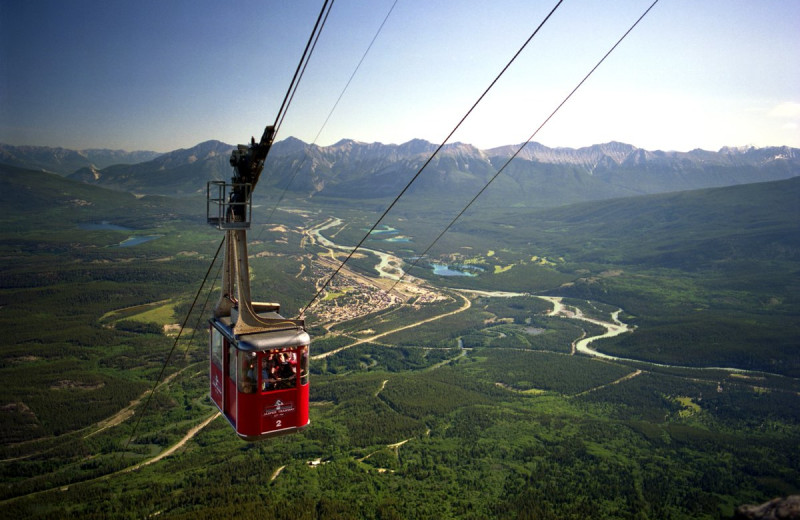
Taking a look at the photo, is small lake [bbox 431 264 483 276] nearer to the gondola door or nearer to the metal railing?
the gondola door

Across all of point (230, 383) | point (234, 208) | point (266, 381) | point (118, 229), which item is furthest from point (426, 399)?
point (118, 229)

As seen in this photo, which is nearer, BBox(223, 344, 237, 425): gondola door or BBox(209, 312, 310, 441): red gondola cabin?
BBox(209, 312, 310, 441): red gondola cabin

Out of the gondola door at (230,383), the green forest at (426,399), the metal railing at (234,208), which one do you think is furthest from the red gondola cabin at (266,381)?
the metal railing at (234,208)

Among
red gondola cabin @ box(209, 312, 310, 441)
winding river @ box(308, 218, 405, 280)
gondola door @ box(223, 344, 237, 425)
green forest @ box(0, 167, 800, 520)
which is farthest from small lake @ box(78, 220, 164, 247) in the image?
red gondola cabin @ box(209, 312, 310, 441)

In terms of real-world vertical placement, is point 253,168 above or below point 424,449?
above

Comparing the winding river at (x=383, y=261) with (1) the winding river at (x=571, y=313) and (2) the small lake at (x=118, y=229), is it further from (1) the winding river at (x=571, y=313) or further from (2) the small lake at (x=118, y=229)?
(2) the small lake at (x=118, y=229)

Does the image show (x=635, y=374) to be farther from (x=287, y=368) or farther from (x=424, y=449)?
(x=287, y=368)

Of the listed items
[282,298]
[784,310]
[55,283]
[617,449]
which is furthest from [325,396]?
[784,310]
